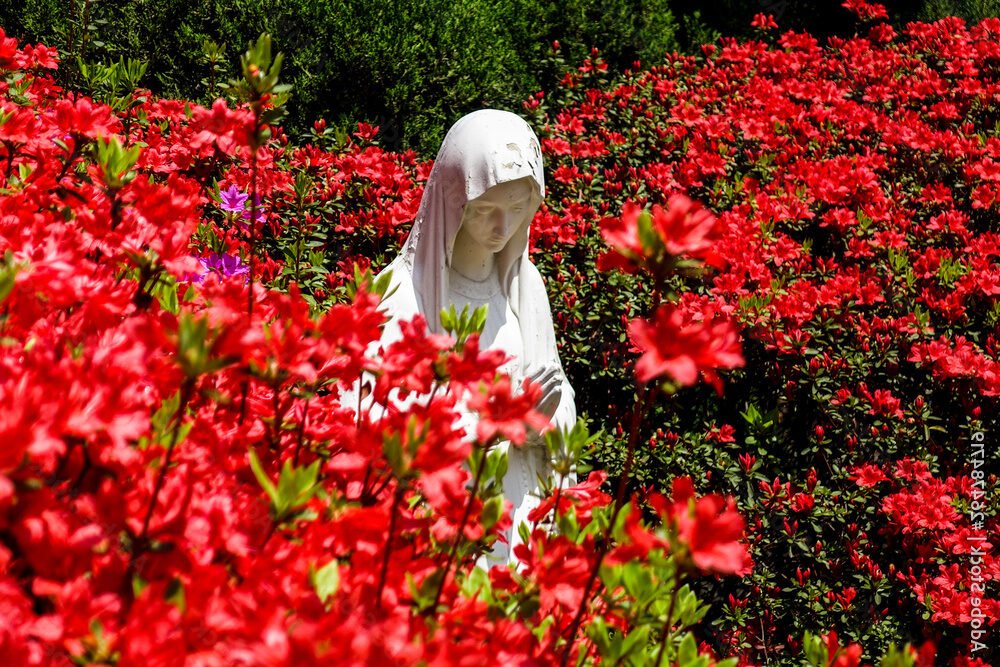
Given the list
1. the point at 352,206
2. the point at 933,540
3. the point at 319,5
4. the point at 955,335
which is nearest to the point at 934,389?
the point at 955,335

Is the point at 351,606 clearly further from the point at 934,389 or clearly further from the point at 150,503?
the point at 934,389

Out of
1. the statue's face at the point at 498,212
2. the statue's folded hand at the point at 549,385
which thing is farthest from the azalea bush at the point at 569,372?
the statue's face at the point at 498,212

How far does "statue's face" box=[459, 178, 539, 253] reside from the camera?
7.33 ft

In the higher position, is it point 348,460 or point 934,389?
point 348,460

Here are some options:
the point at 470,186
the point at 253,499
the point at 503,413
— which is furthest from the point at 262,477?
the point at 470,186

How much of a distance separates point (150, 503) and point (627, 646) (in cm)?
64

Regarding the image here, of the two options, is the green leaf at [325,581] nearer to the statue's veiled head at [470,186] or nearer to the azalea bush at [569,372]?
the azalea bush at [569,372]

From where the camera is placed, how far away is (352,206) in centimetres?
407

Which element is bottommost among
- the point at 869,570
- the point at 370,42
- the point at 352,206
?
the point at 869,570

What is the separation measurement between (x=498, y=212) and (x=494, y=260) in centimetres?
31

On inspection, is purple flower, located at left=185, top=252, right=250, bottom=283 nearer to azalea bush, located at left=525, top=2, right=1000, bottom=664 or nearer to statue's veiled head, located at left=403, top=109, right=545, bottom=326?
statue's veiled head, located at left=403, top=109, right=545, bottom=326

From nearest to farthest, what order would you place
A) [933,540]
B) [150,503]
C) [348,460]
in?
[150,503] < [348,460] < [933,540]

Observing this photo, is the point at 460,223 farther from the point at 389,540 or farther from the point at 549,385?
the point at 389,540

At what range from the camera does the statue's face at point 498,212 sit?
2234mm
